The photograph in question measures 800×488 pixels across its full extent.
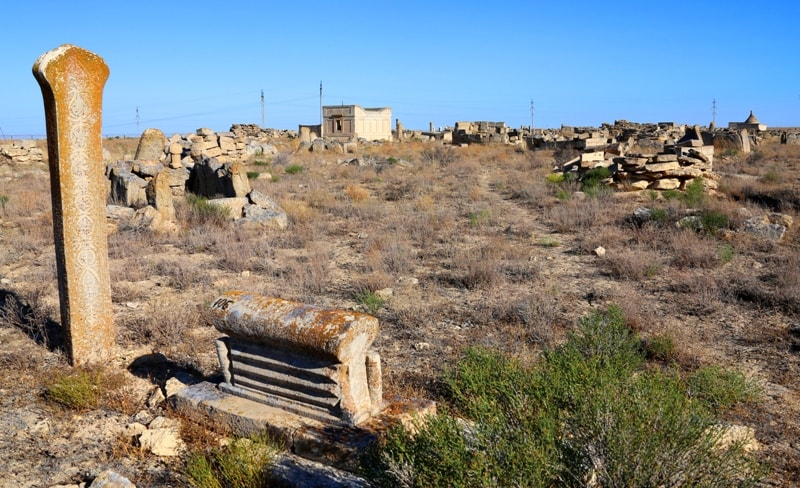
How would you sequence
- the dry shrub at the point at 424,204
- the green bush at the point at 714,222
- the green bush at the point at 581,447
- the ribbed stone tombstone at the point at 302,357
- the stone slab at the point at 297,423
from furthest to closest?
the dry shrub at the point at 424,204, the green bush at the point at 714,222, the ribbed stone tombstone at the point at 302,357, the stone slab at the point at 297,423, the green bush at the point at 581,447

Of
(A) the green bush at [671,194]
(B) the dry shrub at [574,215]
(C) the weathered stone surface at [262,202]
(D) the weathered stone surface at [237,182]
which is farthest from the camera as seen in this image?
(A) the green bush at [671,194]

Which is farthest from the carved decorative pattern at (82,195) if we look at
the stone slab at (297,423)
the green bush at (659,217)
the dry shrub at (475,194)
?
the dry shrub at (475,194)

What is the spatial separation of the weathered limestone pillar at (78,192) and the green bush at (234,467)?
2094mm

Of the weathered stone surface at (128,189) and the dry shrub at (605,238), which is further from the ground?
the weathered stone surface at (128,189)

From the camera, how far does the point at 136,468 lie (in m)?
3.78

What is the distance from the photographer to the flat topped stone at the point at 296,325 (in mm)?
3697

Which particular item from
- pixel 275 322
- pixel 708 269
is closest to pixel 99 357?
pixel 275 322

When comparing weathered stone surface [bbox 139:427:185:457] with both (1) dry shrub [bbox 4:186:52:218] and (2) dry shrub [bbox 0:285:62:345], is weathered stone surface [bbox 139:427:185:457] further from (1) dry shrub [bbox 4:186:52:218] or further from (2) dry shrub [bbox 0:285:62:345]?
(1) dry shrub [bbox 4:186:52:218]

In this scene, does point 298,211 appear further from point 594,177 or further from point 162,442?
point 162,442

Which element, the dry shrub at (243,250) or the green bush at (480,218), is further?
the green bush at (480,218)

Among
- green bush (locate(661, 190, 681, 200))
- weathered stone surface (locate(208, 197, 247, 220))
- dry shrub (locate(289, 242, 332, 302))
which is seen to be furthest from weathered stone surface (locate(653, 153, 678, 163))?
weathered stone surface (locate(208, 197, 247, 220))

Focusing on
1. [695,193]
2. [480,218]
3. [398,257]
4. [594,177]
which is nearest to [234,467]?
[398,257]

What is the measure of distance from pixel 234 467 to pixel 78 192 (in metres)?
2.80

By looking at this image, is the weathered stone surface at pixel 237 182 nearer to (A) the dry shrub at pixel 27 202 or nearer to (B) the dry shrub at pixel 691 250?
(A) the dry shrub at pixel 27 202
